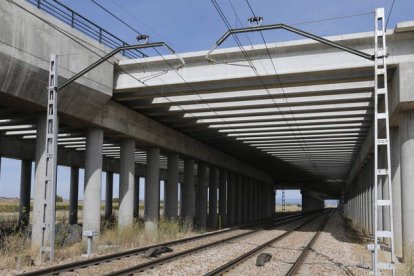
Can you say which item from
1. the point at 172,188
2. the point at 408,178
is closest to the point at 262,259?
the point at 408,178

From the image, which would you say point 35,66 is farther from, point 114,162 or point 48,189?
point 114,162

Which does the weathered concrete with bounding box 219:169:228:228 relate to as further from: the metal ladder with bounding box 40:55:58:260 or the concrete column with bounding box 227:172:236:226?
the metal ladder with bounding box 40:55:58:260

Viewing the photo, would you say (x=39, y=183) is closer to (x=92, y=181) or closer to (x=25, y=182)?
(x=92, y=181)

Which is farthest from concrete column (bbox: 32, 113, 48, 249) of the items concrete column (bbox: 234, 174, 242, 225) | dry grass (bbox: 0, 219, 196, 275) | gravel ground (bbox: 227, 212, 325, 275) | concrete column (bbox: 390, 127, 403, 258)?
concrete column (bbox: 234, 174, 242, 225)

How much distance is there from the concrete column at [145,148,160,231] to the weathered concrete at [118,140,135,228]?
265 centimetres

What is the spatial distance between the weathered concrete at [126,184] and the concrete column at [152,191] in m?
2.65

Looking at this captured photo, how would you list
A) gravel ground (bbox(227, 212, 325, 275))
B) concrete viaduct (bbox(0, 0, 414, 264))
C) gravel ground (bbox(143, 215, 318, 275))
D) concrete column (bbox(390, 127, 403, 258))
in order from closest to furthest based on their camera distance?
gravel ground (bbox(143, 215, 318, 275)) → gravel ground (bbox(227, 212, 325, 275)) → concrete viaduct (bbox(0, 0, 414, 264)) → concrete column (bbox(390, 127, 403, 258))

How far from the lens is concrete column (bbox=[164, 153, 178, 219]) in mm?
29062

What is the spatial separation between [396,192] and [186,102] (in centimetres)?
971

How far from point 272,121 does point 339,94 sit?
18.1 ft

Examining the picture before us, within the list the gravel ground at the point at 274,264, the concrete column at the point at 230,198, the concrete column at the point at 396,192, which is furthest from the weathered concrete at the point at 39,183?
the concrete column at the point at 230,198

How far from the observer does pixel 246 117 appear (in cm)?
2528

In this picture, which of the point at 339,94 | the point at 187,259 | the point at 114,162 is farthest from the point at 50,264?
the point at 114,162

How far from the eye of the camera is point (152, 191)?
2606 cm
